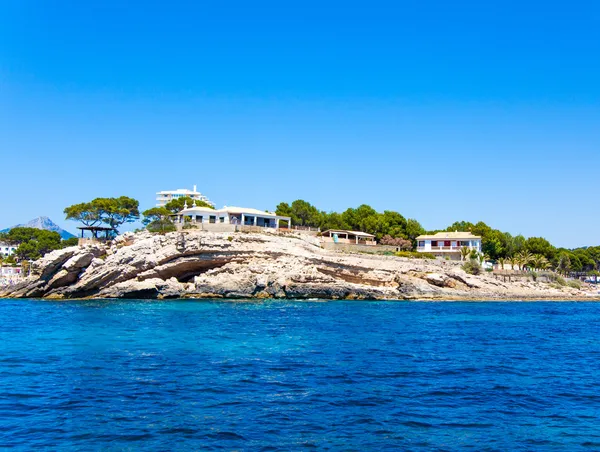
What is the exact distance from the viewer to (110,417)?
46.6 ft

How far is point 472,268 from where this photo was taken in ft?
206

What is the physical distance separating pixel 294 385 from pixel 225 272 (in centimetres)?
3572

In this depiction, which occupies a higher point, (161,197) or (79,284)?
(161,197)

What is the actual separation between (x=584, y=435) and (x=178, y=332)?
2073cm

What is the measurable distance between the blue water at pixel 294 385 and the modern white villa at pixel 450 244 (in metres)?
39.9

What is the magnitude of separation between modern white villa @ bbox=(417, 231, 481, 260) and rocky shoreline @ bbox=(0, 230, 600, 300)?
16955 mm

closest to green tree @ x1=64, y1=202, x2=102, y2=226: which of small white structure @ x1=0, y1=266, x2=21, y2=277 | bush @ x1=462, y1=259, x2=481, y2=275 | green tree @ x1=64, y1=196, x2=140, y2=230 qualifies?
green tree @ x1=64, y1=196, x2=140, y2=230

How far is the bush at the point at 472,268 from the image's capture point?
62.6 meters

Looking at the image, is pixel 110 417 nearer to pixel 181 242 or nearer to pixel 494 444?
pixel 494 444

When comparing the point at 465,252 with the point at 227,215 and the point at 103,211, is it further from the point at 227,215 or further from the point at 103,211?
the point at 103,211

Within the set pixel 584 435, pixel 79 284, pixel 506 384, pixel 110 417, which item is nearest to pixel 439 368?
pixel 506 384

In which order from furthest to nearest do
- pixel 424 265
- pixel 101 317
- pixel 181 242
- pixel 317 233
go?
pixel 317 233 < pixel 424 265 < pixel 181 242 < pixel 101 317

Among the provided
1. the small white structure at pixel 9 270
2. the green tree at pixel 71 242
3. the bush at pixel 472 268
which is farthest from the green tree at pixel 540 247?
the small white structure at pixel 9 270

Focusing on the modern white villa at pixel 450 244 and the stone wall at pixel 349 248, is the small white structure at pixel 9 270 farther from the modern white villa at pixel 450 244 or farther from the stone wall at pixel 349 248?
the modern white villa at pixel 450 244
